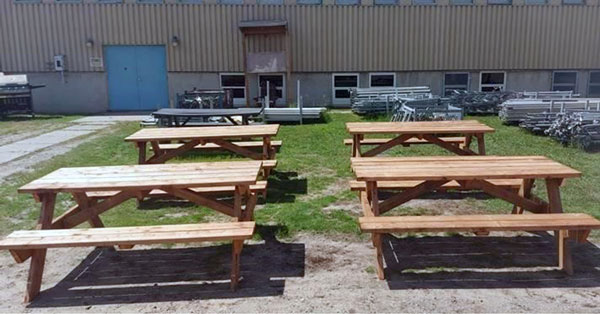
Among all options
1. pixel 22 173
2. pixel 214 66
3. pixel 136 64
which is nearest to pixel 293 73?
pixel 214 66

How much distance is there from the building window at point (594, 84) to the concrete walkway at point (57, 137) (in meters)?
16.9

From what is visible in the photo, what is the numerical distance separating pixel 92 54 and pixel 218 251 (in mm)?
15447

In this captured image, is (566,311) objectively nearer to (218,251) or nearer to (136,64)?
(218,251)

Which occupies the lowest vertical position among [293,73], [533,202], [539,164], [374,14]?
[533,202]

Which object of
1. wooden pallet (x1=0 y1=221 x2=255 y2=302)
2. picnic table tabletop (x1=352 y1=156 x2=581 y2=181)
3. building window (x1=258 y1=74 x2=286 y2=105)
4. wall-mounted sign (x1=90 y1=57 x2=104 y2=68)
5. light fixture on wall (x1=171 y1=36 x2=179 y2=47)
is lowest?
wooden pallet (x1=0 y1=221 x2=255 y2=302)

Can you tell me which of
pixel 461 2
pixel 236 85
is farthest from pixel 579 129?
pixel 236 85

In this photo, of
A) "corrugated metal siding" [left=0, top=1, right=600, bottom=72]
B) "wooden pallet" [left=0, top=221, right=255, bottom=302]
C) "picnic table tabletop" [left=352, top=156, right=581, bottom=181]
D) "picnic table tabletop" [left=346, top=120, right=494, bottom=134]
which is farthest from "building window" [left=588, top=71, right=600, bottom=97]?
"wooden pallet" [left=0, top=221, right=255, bottom=302]

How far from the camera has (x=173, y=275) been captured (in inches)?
160

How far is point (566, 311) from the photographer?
10.8 feet

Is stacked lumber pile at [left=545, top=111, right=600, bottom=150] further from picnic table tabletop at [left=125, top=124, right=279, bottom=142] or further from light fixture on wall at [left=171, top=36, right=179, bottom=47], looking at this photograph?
light fixture on wall at [left=171, top=36, right=179, bottom=47]

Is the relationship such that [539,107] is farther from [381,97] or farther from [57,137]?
[57,137]

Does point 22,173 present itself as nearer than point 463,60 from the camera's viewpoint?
Yes

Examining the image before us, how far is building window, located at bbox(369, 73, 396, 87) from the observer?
58.2ft

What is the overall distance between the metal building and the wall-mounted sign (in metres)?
0.04
